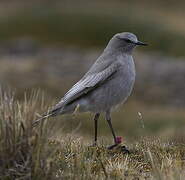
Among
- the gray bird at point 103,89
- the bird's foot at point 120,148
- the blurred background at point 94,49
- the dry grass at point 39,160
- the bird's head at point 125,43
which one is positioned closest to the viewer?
the dry grass at point 39,160

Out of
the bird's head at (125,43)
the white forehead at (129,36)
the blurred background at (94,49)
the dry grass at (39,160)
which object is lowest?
the blurred background at (94,49)

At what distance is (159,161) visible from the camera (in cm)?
700

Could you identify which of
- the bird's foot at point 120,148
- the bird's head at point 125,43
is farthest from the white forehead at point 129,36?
the bird's foot at point 120,148

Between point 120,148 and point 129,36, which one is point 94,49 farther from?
point 120,148

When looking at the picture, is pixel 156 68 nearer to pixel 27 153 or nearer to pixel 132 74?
pixel 132 74

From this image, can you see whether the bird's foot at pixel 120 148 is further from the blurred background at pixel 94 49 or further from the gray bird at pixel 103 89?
the blurred background at pixel 94 49

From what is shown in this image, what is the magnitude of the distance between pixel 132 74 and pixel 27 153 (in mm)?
2792

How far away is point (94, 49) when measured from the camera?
38.4 metres

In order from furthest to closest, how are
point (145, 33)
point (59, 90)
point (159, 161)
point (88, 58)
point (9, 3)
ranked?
point (9, 3) → point (145, 33) → point (88, 58) → point (59, 90) → point (159, 161)

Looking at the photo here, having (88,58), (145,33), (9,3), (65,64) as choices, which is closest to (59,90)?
(65,64)

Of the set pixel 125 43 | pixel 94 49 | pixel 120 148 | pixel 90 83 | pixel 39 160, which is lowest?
pixel 94 49

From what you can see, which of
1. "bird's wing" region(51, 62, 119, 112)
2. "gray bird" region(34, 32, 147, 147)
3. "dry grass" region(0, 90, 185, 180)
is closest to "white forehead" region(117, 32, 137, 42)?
"gray bird" region(34, 32, 147, 147)

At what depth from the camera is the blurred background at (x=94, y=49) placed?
23.2 meters

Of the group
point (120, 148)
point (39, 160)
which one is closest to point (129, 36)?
point (120, 148)
